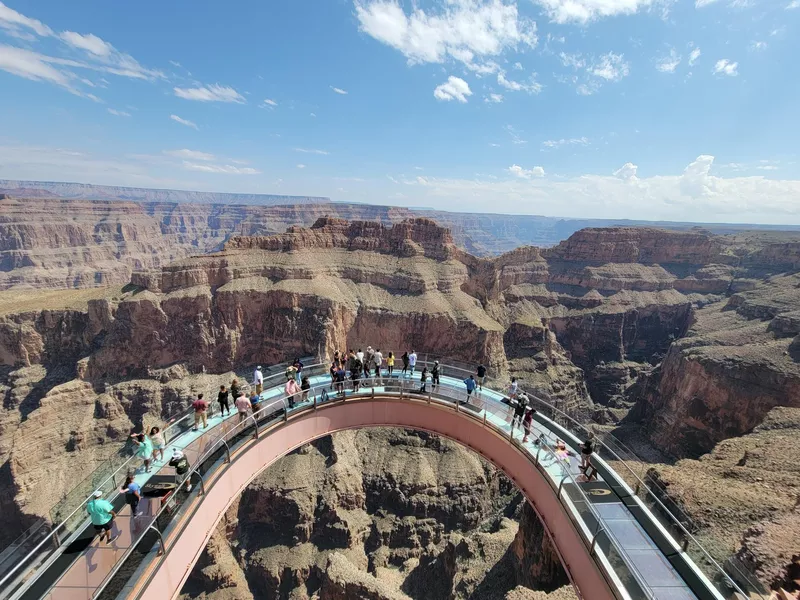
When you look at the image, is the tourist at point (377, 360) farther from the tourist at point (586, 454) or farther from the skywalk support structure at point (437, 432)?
the tourist at point (586, 454)

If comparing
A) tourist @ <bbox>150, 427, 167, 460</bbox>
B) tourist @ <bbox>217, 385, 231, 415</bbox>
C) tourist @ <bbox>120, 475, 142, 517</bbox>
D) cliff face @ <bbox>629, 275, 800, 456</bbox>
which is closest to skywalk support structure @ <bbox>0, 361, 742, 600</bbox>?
tourist @ <bbox>120, 475, 142, 517</bbox>

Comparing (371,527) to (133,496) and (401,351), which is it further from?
(133,496)

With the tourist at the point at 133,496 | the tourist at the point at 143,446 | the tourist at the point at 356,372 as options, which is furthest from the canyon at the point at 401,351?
the tourist at the point at 143,446

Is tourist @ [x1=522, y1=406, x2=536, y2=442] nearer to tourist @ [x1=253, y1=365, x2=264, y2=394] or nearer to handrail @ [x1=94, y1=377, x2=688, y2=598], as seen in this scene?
handrail @ [x1=94, y1=377, x2=688, y2=598]

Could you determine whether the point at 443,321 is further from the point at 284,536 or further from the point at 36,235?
the point at 36,235

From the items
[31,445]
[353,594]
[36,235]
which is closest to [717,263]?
[353,594]

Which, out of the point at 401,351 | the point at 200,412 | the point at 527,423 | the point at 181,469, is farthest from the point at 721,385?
the point at 181,469

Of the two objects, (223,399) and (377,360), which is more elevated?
(377,360)
